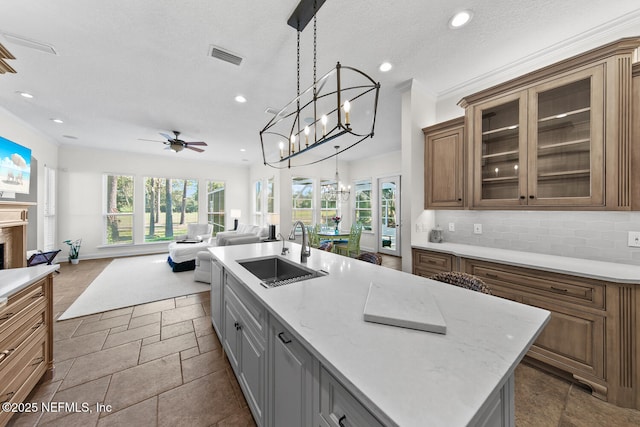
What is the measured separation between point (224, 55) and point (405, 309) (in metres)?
2.75

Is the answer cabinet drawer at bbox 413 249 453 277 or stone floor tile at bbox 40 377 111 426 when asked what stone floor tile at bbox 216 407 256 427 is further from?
cabinet drawer at bbox 413 249 453 277

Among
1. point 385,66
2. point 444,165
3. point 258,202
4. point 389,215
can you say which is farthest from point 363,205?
point 385,66

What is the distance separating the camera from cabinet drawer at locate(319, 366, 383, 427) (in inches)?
25.5

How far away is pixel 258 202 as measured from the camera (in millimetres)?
7695

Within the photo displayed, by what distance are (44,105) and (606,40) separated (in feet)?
22.2

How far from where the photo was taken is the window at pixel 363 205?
7.14m

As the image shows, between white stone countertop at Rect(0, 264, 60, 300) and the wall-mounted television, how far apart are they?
1135mm

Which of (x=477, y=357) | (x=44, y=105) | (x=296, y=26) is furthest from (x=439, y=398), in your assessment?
(x=44, y=105)

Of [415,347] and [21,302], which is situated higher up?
[415,347]

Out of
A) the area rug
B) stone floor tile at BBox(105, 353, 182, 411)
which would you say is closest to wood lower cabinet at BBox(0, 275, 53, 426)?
stone floor tile at BBox(105, 353, 182, 411)

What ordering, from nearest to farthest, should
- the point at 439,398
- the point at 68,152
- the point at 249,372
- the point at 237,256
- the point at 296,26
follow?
the point at 439,398, the point at 249,372, the point at 296,26, the point at 237,256, the point at 68,152

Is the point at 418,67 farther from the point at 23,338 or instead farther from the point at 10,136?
the point at 10,136

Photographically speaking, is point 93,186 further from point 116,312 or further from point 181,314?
point 181,314

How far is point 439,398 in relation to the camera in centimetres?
56
